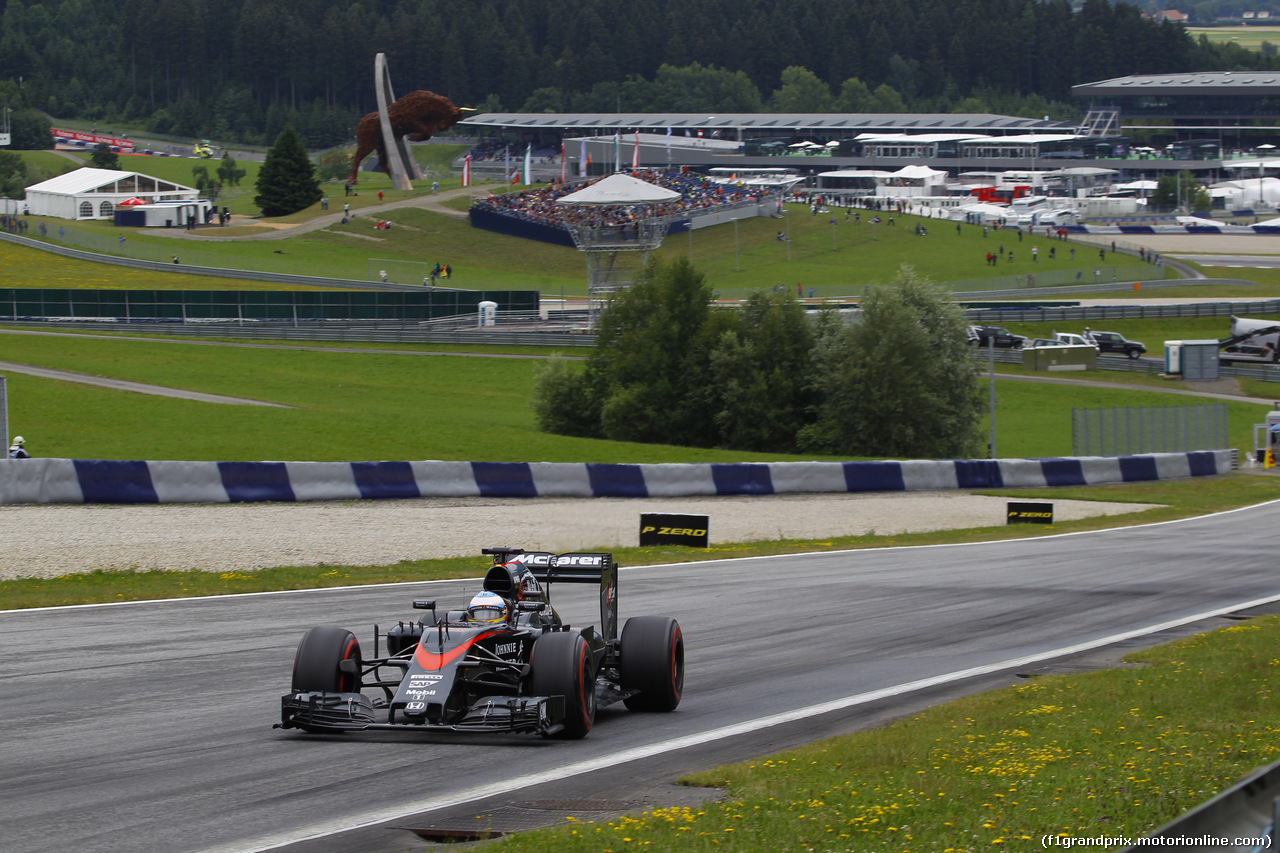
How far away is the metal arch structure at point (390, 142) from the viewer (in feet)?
439

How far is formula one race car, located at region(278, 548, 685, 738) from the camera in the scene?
1008cm

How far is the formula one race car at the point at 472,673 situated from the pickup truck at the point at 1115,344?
65.4 meters

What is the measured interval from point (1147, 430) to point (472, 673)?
40715 mm

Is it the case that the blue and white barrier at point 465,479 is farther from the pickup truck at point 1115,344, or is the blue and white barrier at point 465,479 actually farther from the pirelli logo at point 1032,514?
the pickup truck at point 1115,344

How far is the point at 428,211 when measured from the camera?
12725cm

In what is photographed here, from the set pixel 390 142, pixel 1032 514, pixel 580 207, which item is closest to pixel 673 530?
pixel 1032 514

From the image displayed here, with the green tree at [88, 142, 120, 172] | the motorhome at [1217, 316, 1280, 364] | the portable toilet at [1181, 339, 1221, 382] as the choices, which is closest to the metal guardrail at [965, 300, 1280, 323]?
the motorhome at [1217, 316, 1280, 364]

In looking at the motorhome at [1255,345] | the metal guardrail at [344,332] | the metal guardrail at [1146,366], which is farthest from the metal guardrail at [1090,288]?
the metal guardrail at [344,332]

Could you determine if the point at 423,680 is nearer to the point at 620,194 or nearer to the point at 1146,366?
the point at 1146,366

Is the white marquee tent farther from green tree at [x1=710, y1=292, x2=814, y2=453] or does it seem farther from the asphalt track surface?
the asphalt track surface

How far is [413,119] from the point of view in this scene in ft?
442

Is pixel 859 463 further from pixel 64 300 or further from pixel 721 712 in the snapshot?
pixel 64 300

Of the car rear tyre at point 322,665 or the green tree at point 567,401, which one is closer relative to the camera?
the car rear tyre at point 322,665

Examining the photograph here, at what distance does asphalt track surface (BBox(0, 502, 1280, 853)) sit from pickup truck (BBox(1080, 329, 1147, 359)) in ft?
164
